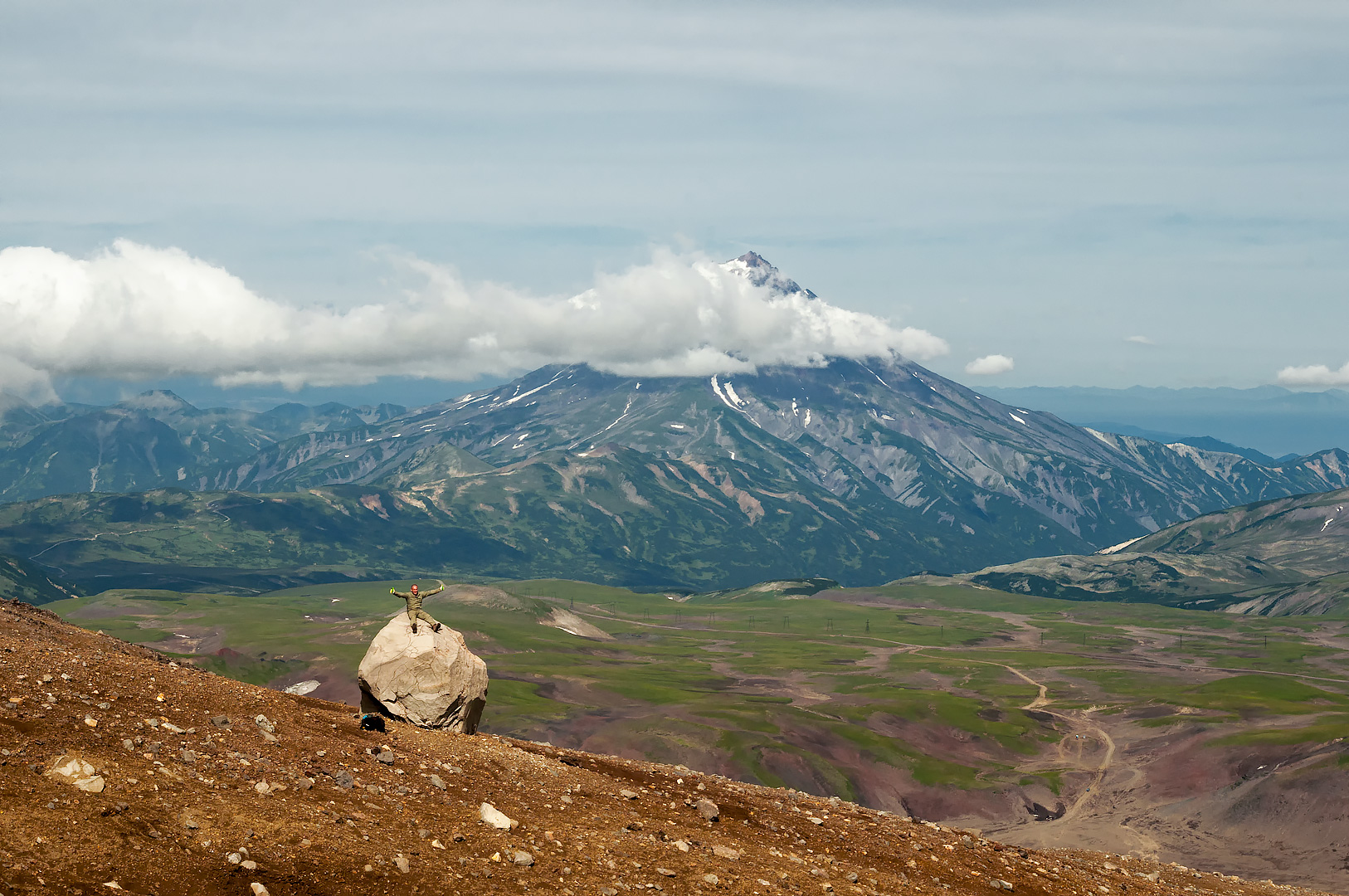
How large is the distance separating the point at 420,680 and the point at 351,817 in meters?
13.2

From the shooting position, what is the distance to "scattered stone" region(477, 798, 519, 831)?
92.5 ft

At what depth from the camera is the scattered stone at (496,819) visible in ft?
92.5

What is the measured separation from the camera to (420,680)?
3944 centimetres

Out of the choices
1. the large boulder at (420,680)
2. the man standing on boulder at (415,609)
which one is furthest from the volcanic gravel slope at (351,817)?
the man standing on boulder at (415,609)

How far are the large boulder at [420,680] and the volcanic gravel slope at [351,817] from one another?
1.57 m

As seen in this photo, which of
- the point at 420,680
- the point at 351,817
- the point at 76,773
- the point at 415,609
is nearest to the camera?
the point at 76,773

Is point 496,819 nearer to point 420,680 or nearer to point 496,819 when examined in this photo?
point 496,819

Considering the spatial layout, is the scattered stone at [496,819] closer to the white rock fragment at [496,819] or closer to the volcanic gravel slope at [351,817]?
the white rock fragment at [496,819]

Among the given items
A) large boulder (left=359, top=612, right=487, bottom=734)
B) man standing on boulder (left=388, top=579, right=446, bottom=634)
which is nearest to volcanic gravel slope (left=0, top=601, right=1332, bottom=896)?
large boulder (left=359, top=612, right=487, bottom=734)

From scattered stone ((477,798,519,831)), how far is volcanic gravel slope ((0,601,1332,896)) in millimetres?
264

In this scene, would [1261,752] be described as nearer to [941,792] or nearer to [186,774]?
[941,792]

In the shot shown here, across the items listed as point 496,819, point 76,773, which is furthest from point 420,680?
point 76,773

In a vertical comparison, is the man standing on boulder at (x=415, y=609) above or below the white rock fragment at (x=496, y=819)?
above

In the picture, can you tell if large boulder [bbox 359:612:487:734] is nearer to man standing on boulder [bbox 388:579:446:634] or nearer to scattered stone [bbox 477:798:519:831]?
man standing on boulder [bbox 388:579:446:634]
